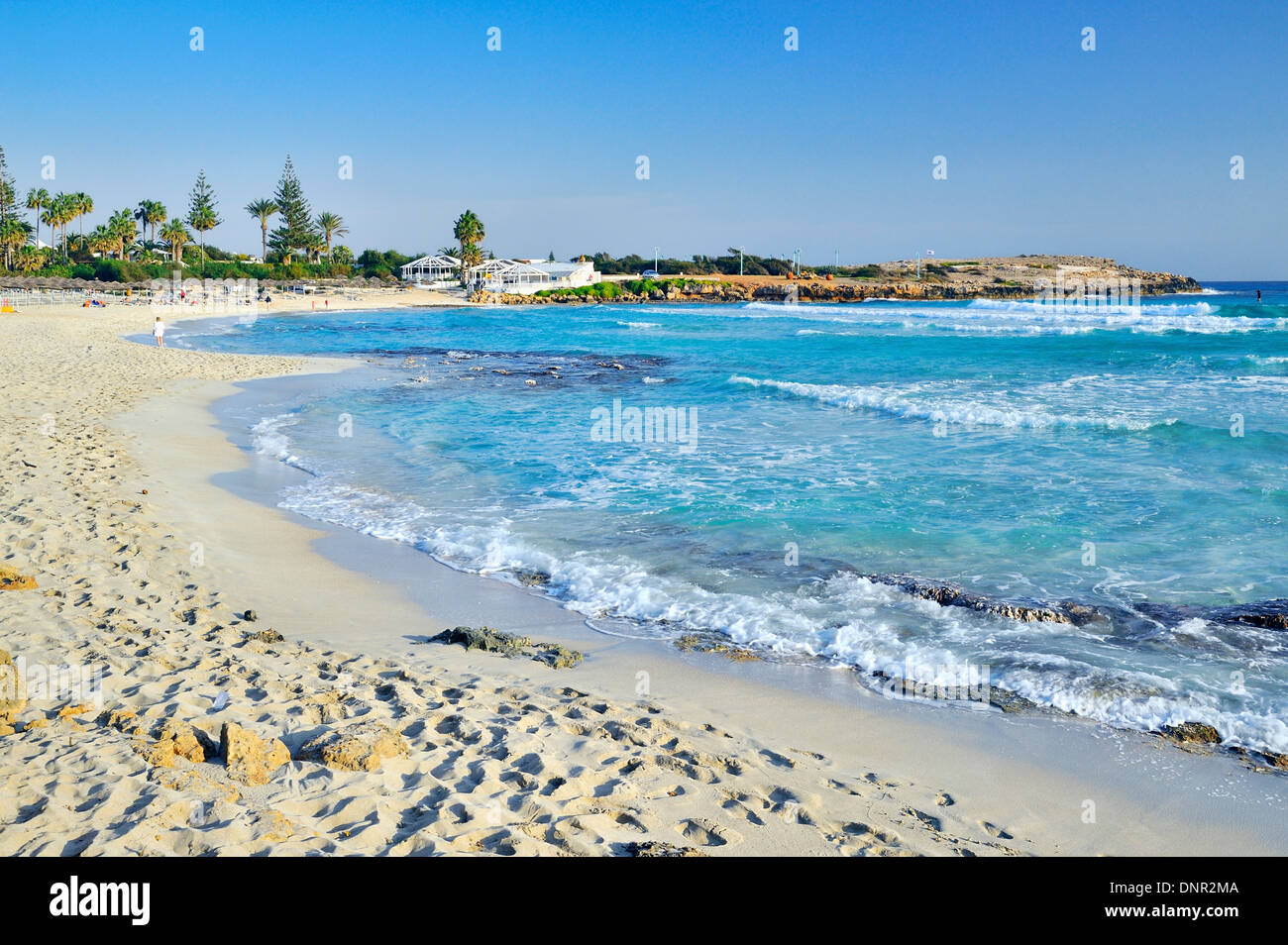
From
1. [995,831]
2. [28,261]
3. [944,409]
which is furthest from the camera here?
[28,261]

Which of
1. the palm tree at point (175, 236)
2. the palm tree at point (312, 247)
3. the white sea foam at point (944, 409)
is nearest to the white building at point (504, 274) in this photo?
the palm tree at point (312, 247)

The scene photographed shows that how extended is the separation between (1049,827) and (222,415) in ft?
58.8

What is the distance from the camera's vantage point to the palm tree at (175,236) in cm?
9850

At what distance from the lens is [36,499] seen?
9133 mm

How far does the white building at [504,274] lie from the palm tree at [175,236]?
1009 inches

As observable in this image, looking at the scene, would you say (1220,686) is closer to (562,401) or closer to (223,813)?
(223,813)

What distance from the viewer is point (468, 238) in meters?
102

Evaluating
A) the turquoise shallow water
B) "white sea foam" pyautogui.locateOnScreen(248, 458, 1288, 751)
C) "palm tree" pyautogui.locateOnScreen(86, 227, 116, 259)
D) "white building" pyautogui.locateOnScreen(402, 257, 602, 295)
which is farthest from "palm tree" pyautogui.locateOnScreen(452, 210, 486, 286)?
"white sea foam" pyautogui.locateOnScreen(248, 458, 1288, 751)

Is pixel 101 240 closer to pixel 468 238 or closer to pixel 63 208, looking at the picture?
pixel 63 208

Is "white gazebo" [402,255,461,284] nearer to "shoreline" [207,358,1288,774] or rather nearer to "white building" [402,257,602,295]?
"white building" [402,257,602,295]

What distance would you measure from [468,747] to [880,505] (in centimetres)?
761

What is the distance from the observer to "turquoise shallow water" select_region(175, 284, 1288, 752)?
6645 mm

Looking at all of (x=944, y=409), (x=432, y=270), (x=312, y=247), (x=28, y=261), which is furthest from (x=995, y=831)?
(x=312, y=247)
